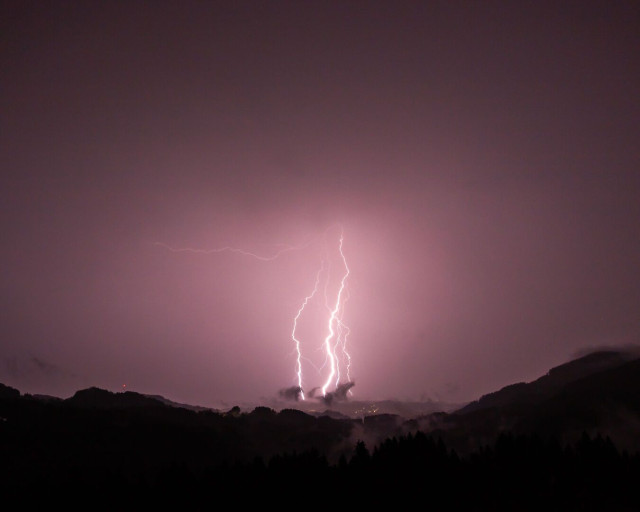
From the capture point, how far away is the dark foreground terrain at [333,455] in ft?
178

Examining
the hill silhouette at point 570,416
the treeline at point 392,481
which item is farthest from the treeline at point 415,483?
the hill silhouette at point 570,416

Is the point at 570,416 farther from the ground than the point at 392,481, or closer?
farther from the ground

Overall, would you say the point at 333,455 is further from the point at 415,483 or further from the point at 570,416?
the point at 415,483

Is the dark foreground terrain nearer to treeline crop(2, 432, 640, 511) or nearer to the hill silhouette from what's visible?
treeline crop(2, 432, 640, 511)

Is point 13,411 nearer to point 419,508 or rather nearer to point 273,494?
point 273,494

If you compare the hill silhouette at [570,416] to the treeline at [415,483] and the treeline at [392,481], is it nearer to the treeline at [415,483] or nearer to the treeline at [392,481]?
the treeline at [392,481]

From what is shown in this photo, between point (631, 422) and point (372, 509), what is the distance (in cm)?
8456

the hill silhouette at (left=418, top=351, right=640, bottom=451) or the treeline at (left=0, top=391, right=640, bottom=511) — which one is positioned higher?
the hill silhouette at (left=418, top=351, right=640, bottom=451)

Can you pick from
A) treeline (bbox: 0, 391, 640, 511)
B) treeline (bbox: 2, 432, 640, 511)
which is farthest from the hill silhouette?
treeline (bbox: 2, 432, 640, 511)

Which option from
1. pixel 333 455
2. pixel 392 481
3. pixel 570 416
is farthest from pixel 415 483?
pixel 570 416

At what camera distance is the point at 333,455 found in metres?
126

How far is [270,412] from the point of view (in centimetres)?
15412

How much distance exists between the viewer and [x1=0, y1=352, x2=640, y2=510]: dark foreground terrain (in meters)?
54.3

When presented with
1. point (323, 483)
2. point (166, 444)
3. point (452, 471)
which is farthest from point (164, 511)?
point (166, 444)
